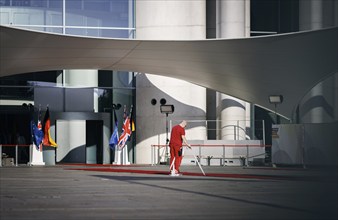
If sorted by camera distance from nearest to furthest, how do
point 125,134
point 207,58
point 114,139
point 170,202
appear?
point 170,202, point 207,58, point 125,134, point 114,139

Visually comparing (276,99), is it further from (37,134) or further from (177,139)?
(177,139)

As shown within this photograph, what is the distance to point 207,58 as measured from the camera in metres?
30.9

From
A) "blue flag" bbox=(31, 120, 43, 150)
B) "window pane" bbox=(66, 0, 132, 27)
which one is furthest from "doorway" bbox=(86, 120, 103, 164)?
"window pane" bbox=(66, 0, 132, 27)

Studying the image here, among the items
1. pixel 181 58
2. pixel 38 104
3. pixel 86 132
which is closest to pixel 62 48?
pixel 181 58

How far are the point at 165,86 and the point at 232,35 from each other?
14.5 ft

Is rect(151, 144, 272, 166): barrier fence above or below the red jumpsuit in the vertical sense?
below

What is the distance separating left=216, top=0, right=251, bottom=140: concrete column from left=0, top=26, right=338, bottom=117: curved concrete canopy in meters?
4.40

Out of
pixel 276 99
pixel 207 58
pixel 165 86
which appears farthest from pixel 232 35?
pixel 207 58

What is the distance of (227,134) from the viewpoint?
4131cm

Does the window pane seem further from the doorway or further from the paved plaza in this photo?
the paved plaza

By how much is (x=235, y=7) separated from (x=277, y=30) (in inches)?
150

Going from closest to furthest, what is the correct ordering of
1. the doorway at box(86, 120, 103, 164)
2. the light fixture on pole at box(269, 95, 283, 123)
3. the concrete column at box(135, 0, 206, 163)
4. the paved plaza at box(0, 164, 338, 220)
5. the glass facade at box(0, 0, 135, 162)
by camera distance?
A: the paved plaza at box(0, 164, 338, 220) → the light fixture on pole at box(269, 95, 283, 123) → the glass facade at box(0, 0, 135, 162) → the concrete column at box(135, 0, 206, 163) → the doorway at box(86, 120, 103, 164)

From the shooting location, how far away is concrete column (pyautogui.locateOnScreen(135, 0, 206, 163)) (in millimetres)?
41219

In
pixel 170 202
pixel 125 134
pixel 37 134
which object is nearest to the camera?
pixel 170 202
